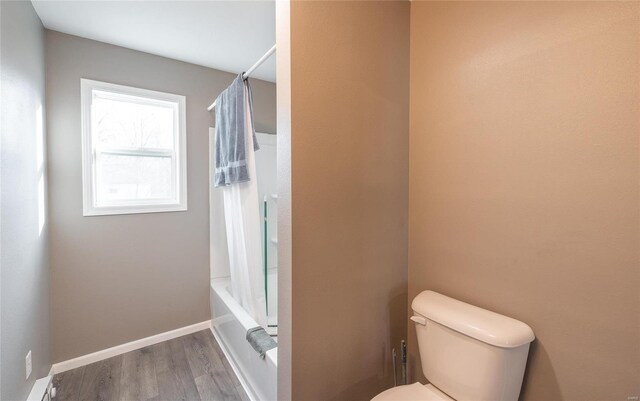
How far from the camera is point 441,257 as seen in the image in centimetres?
135

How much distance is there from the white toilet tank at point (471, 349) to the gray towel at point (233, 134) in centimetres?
136

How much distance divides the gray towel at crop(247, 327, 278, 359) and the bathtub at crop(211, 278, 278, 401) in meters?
0.04

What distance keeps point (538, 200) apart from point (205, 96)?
8.49ft

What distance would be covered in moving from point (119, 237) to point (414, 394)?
231 centimetres

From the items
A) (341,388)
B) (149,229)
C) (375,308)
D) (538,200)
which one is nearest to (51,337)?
(149,229)

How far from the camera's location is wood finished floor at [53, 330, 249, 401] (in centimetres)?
177

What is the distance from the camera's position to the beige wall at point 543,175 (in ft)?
2.86

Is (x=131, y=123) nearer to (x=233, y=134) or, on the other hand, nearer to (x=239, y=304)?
(x=233, y=134)

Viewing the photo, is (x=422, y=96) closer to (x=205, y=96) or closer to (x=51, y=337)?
(x=205, y=96)

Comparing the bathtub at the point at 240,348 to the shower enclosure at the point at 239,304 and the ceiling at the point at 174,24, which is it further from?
the ceiling at the point at 174,24

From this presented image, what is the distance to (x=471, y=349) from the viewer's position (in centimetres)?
105

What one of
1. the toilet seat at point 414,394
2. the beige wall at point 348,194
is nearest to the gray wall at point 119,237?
the beige wall at point 348,194

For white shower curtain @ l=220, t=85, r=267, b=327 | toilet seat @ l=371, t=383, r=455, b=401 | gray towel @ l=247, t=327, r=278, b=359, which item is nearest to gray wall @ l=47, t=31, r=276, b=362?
white shower curtain @ l=220, t=85, r=267, b=327

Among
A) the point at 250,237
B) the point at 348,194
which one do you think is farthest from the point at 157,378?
the point at 348,194
